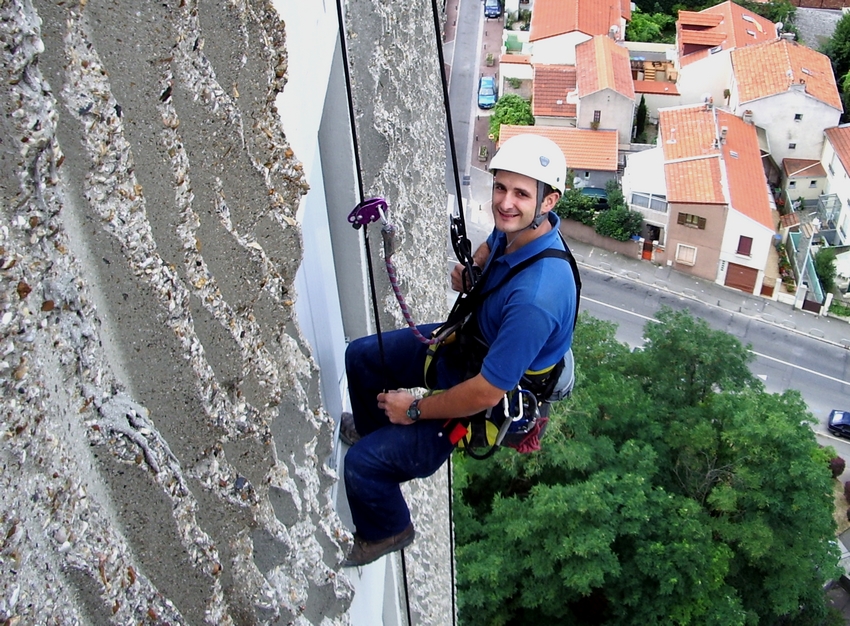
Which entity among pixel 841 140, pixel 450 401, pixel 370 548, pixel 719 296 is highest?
pixel 450 401

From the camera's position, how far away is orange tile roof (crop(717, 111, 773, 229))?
72.7 ft

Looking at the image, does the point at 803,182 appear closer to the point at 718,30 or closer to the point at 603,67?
the point at 603,67

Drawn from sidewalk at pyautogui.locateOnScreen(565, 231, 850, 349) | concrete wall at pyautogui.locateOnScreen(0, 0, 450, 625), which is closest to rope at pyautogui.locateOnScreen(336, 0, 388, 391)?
concrete wall at pyautogui.locateOnScreen(0, 0, 450, 625)

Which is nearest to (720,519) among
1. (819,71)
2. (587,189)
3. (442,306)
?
(442,306)

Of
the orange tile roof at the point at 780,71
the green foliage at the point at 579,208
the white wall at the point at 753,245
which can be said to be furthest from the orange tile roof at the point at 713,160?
the green foliage at the point at 579,208

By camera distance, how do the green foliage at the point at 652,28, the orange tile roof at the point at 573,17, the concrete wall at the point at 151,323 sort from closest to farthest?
the concrete wall at the point at 151,323 → the orange tile roof at the point at 573,17 → the green foliage at the point at 652,28

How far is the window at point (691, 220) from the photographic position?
22.6 meters

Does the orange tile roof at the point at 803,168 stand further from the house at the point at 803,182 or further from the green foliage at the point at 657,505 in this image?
the green foliage at the point at 657,505

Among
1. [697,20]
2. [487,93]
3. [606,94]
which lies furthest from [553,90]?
[697,20]

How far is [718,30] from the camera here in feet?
96.2

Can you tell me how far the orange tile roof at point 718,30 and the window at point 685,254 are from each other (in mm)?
7947

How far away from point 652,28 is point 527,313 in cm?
3183

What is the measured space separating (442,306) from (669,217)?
1677cm

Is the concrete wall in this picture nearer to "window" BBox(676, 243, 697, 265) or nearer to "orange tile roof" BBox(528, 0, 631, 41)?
"window" BBox(676, 243, 697, 265)
